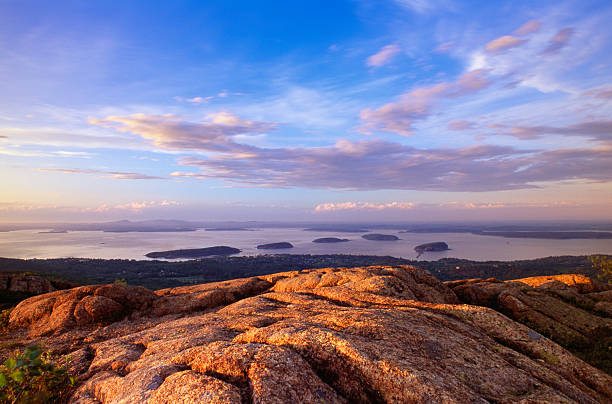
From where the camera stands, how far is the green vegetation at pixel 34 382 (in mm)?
6965

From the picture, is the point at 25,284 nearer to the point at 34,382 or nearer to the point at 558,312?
the point at 34,382

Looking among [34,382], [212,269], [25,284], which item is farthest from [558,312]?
[212,269]

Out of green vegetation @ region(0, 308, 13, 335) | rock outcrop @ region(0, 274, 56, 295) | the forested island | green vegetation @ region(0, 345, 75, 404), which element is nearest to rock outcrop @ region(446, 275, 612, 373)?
green vegetation @ region(0, 345, 75, 404)

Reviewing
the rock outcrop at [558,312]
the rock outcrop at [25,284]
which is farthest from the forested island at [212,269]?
the rock outcrop at [558,312]

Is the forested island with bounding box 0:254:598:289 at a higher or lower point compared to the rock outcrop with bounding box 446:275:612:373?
lower

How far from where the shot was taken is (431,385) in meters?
5.82

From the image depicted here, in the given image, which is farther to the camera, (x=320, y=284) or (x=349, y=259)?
(x=349, y=259)

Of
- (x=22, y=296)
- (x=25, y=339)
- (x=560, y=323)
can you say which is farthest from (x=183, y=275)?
(x=560, y=323)

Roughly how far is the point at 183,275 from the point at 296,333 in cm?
13217

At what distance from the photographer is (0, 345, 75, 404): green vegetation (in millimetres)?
6965

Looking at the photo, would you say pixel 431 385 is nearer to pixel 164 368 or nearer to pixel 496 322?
pixel 164 368

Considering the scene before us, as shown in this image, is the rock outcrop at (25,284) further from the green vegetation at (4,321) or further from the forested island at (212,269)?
the forested island at (212,269)

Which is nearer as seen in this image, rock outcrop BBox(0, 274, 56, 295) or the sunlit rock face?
the sunlit rock face

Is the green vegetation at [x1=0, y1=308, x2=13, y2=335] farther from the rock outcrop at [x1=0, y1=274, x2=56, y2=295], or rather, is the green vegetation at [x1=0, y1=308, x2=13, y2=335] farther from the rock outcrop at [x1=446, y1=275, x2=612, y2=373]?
the rock outcrop at [x1=446, y1=275, x2=612, y2=373]
